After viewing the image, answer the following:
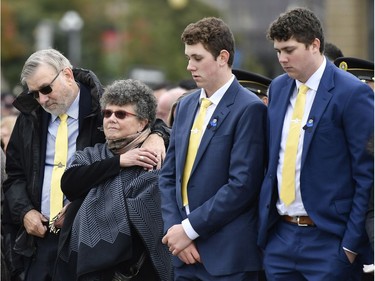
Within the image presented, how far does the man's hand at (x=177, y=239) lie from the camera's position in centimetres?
693

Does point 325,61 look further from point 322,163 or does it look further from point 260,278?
point 260,278

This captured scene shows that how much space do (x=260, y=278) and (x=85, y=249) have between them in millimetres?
1251

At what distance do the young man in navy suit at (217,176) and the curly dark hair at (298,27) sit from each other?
0.57 meters

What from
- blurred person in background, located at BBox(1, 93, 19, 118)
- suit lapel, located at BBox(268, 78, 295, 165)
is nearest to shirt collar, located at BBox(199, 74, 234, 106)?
suit lapel, located at BBox(268, 78, 295, 165)

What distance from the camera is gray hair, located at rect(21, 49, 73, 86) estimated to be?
26.6 feet

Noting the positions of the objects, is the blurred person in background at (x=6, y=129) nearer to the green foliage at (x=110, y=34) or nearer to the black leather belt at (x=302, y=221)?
the black leather belt at (x=302, y=221)

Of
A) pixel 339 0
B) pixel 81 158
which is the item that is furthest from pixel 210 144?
pixel 339 0

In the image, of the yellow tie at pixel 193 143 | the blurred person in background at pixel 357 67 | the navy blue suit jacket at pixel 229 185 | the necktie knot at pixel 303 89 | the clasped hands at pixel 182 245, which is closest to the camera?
the necktie knot at pixel 303 89

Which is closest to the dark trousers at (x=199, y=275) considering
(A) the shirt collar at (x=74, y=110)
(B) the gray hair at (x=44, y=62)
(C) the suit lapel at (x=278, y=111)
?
(C) the suit lapel at (x=278, y=111)

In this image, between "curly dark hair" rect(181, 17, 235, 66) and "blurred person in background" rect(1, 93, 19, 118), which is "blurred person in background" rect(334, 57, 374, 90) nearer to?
"curly dark hair" rect(181, 17, 235, 66)

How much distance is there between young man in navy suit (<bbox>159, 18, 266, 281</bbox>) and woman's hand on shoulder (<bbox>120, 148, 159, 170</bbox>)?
1.65ft

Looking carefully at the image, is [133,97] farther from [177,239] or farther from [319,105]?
[319,105]

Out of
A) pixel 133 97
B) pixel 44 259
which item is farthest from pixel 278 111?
pixel 44 259

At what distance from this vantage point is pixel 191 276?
7027mm
